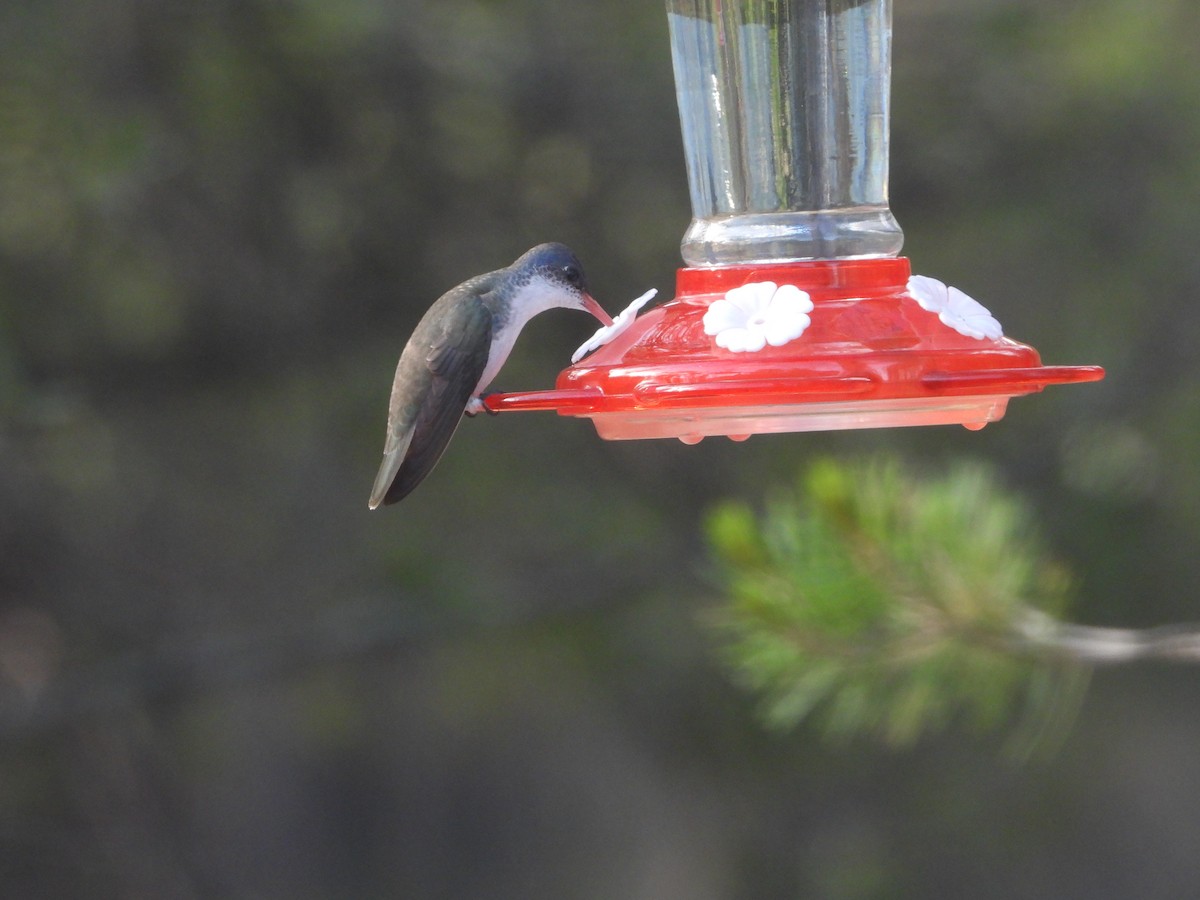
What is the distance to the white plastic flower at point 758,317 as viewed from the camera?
1.82m

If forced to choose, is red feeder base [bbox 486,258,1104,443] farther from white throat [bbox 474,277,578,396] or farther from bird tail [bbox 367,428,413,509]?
white throat [bbox 474,277,578,396]

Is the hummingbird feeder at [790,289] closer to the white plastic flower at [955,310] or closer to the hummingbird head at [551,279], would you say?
the white plastic flower at [955,310]

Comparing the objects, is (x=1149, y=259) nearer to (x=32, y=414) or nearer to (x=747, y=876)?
(x=747, y=876)

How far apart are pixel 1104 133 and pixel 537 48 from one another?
2094 millimetres

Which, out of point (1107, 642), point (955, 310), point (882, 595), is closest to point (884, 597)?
point (882, 595)

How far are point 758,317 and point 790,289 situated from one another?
8cm

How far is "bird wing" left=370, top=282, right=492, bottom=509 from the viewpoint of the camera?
2.27m

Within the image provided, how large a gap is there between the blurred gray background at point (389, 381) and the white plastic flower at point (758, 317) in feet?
9.51

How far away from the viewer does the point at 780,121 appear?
2586 mm

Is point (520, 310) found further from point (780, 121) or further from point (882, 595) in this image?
point (882, 595)

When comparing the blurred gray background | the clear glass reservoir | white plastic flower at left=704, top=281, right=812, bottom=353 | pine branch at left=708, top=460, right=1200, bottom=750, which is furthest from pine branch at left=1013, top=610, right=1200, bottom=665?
the blurred gray background

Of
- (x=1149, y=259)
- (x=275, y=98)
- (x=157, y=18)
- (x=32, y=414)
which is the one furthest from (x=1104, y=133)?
(x=32, y=414)

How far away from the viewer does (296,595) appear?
5668 mm

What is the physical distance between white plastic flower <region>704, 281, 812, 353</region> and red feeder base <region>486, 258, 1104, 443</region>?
2cm
